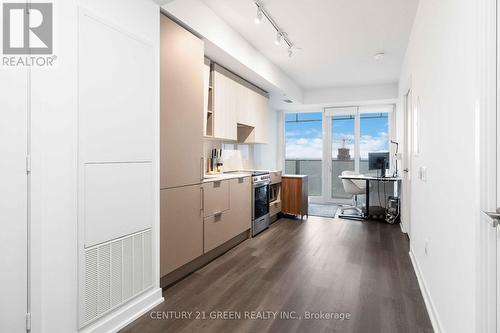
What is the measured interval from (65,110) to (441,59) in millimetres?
2374

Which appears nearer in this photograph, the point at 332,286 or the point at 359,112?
the point at 332,286

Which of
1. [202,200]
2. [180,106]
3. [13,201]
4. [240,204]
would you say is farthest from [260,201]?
[13,201]

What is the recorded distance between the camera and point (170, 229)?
260 cm

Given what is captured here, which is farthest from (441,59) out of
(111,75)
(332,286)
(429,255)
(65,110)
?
(65,110)

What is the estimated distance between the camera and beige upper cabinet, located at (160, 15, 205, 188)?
250 centimetres

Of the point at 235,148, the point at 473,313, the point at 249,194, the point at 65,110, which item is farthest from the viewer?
the point at 235,148

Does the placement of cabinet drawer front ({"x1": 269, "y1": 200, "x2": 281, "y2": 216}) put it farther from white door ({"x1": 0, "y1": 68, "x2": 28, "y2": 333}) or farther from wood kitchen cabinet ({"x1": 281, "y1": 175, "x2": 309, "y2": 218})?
white door ({"x1": 0, "y1": 68, "x2": 28, "y2": 333})

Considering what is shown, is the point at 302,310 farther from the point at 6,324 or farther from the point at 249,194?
the point at 249,194

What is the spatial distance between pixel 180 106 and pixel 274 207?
2974mm

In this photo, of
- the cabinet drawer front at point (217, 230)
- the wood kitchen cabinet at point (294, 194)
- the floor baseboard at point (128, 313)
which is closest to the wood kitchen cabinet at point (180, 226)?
the cabinet drawer front at point (217, 230)

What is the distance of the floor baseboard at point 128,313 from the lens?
6.17 feet

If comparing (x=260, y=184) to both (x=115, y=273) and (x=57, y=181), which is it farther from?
(x=57, y=181)

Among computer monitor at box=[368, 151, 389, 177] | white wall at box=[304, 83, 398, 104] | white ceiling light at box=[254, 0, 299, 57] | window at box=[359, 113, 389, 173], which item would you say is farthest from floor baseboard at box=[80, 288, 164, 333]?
window at box=[359, 113, 389, 173]

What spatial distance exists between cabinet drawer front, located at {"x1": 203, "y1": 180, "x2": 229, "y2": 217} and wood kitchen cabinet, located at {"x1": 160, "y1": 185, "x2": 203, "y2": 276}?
0.12 metres
